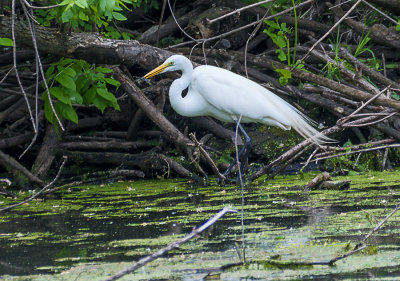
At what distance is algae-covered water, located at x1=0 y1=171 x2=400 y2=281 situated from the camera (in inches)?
106

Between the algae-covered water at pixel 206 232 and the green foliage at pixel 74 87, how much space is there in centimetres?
75

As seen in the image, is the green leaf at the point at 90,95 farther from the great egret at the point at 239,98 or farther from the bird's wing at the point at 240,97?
the bird's wing at the point at 240,97

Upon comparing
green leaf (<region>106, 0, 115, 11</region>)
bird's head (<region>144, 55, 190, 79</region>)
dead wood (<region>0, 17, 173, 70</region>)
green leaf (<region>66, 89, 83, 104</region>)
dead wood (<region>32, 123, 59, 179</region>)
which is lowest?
dead wood (<region>32, 123, 59, 179</region>)

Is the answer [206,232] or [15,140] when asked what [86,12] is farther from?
[15,140]

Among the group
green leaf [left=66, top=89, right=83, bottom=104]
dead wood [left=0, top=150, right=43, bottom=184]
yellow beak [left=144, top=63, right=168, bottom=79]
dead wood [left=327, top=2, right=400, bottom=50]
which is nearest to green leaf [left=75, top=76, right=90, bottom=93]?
green leaf [left=66, top=89, right=83, bottom=104]

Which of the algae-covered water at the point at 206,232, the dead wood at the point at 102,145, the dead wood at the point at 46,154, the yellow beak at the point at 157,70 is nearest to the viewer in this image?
the algae-covered water at the point at 206,232

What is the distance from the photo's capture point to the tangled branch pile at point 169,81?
558 cm

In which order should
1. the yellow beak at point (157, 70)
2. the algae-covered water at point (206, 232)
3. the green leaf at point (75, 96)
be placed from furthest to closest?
the yellow beak at point (157, 70)
the green leaf at point (75, 96)
the algae-covered water at point (206, 232)

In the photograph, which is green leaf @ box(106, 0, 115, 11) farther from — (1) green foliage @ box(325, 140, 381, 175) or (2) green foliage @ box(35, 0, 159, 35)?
(1) green foliage @ box(325, 140, 381, 175)

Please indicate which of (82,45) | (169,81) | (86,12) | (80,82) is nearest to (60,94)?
(80,82)

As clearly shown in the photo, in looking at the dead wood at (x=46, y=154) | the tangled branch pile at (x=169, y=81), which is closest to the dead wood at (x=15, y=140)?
the tangled branch pile at (x=169, y=81)

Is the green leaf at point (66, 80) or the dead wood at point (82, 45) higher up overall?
the dead wood at point (82, 45)

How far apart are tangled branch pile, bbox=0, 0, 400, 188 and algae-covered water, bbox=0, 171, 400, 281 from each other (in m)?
0.67

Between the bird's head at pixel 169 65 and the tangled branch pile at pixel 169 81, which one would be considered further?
the bird's head at pixel 169 65
